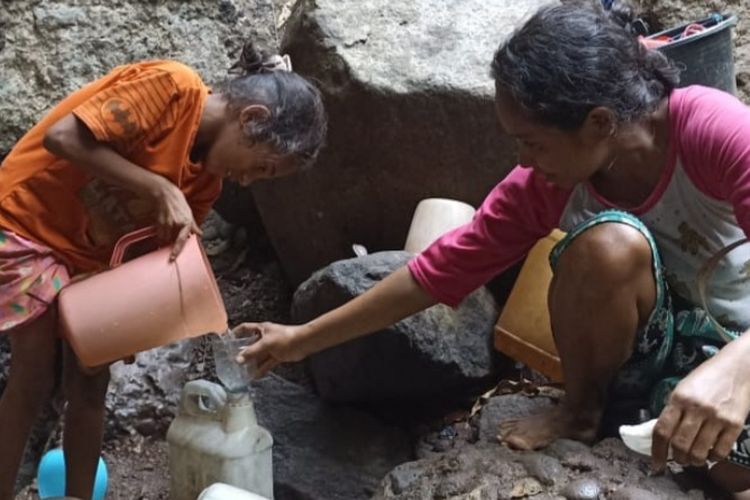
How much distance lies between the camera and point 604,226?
75.6 inches

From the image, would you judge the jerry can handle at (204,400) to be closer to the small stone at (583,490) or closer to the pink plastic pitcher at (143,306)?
the pink plastic pitcher at (143,306)

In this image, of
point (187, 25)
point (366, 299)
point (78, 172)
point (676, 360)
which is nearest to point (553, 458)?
point (676, 360)

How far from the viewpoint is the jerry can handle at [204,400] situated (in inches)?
92.5

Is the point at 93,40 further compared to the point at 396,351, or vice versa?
the point at 93,40

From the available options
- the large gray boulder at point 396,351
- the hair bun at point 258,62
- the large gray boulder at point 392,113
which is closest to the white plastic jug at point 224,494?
the large gray boulder at point 396,351

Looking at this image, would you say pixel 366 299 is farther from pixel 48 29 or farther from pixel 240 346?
pixel 48 29

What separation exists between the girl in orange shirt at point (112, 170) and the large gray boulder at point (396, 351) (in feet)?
1.25

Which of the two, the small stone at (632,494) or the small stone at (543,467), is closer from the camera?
the small stone at (632,494)

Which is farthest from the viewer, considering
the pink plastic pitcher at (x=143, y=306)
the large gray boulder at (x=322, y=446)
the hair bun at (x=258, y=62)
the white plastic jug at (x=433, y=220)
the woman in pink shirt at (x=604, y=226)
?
the white plastic jug at (x=433, y=220)

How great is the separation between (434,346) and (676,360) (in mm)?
618

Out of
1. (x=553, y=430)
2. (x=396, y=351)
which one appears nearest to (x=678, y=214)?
(x=553, y=430)

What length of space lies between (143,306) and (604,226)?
2.80 ft

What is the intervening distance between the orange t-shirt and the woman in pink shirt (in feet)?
1.11

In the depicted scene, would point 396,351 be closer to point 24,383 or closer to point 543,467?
point 543,467
